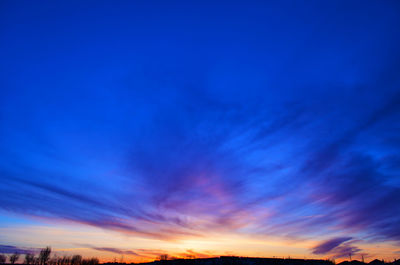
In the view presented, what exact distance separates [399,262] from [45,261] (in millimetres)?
212374

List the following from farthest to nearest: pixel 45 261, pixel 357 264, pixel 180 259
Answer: pixel 45 261 < pixel 180 259 < pixel 357 264

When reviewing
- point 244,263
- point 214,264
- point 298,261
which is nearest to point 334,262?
point 298,261

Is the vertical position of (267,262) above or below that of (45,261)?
above

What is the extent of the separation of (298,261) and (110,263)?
7228cm

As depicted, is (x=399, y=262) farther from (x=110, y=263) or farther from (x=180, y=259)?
(x=110, y=263)

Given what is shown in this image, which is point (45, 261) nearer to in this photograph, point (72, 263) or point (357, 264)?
point (72, 263)

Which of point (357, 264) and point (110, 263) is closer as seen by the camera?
point (357, 264)

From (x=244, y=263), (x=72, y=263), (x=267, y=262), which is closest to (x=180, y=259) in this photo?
(x=244, y=263)

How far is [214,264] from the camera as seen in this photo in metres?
80.6

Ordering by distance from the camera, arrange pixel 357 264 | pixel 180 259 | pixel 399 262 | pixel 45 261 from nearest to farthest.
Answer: pixel 399 262 < pixel 357 264 < pixel 180 259 < pixel 45 261

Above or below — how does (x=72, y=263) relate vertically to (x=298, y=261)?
below

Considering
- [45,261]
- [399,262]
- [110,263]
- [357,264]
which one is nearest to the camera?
[399,262]

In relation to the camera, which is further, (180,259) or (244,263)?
(180,259)

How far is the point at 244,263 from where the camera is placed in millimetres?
81062
